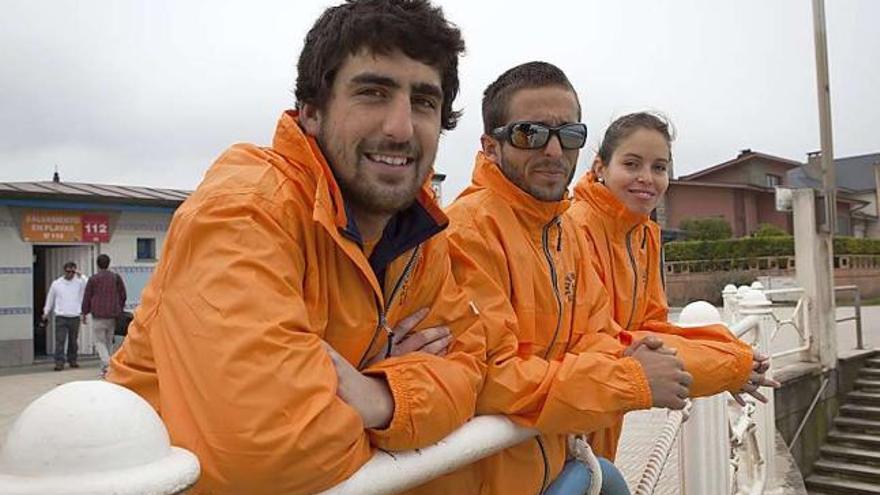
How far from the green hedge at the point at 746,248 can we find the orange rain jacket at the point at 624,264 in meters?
27.1

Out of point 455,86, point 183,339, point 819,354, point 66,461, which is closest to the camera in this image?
point 66,461

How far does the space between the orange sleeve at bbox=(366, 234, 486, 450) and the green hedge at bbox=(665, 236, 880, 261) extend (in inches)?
1135

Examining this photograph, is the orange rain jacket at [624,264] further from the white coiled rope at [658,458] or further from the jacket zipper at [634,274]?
the white coiled rope at [658,458]

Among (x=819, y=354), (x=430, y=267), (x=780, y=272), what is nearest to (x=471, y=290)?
(x=430, y=267)

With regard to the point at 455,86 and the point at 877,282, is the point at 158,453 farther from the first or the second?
the point at 877,282

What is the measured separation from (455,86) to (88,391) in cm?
127

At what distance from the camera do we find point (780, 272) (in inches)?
1085

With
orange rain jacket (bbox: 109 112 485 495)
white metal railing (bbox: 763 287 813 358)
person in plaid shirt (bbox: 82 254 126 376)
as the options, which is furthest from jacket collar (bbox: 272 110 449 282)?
white metal railing (bbox: 763 287 813 358)

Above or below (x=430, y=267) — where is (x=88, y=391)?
below

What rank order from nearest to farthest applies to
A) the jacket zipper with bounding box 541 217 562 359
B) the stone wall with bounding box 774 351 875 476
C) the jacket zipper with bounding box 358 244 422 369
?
the jacket zipper with bounding box 358 244 422 369 → the jacket zipper with bounding box 541 217 562 359 → the stone wall with bounding box 774 351 875 476

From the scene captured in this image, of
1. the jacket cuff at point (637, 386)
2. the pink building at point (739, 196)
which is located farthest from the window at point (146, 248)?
the pink building at point (739, 196)

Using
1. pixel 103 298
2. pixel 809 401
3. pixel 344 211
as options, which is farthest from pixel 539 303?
pixel 809 401

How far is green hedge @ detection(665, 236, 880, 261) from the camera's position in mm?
27984

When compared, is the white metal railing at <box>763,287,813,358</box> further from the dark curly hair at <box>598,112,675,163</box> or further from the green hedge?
the green hedge
